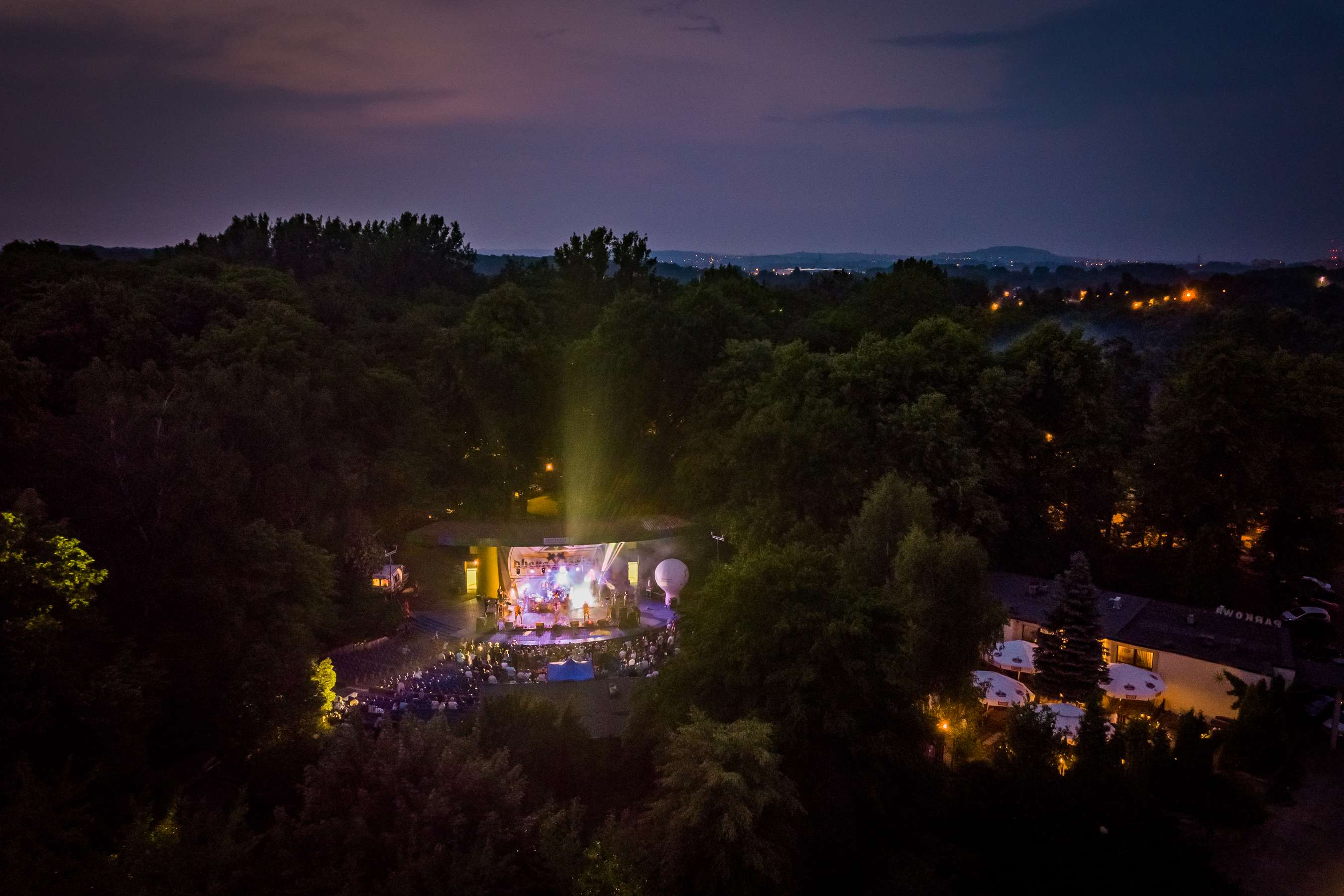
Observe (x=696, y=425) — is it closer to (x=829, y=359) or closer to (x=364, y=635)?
(x=829, y=359)

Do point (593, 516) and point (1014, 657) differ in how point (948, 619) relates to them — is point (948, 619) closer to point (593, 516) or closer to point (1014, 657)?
point (1014, 657)

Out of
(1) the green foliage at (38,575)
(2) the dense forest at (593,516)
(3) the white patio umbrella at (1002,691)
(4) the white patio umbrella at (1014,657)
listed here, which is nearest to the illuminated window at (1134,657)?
(4) the white patio umbrella at (1014,657)

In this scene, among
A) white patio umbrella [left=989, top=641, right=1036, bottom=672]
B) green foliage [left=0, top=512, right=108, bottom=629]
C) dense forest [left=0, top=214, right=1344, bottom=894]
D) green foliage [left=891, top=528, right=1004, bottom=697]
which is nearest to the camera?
dense forest [left=0, top=214, right=1344, bottom=894]

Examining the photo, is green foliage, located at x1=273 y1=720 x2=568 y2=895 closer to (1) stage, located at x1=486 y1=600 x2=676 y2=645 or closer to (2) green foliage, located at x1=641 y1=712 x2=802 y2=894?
(2) green foliage, located at x1=641 y1=712 x2=802 y2=894

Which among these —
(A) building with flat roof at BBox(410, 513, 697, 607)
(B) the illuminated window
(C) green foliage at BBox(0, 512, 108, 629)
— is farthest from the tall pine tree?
(C) green foliage at BBox(0, 512, 108, 629)

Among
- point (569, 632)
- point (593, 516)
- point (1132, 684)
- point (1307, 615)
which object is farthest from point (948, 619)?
point (1307, 615)

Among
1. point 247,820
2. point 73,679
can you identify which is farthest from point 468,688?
point 73,679

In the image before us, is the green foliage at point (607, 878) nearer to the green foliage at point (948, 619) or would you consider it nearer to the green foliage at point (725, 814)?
the green foliage at point (725, 814)
